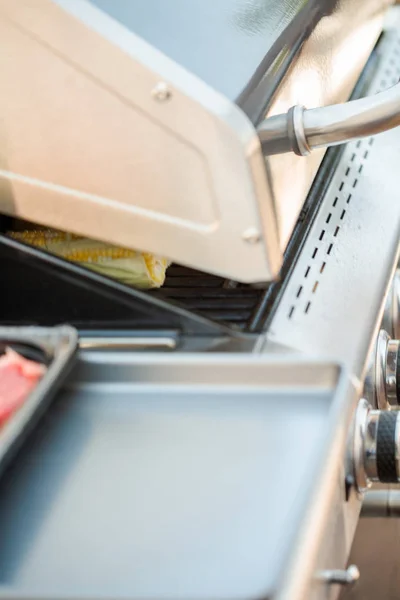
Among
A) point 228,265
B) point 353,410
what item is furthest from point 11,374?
point 353,410

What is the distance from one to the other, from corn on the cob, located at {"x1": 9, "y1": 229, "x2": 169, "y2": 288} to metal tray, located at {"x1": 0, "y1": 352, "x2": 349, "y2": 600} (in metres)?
0.17

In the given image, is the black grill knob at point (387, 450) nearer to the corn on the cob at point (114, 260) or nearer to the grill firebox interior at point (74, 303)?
the grill firebox interior at point (74, 303)

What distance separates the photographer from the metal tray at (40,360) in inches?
34.7

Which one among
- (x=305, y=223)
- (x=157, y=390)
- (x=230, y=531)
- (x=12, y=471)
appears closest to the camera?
(x=230, y=531)

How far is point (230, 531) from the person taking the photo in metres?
0.80

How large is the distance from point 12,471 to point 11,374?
115 millimetres

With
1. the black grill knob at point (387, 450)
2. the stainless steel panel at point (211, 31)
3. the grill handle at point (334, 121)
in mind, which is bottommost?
the black grill knob at point (387, 450)

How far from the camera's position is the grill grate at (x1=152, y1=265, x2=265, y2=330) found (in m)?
1.15

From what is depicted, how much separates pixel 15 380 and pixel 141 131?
0.32 metres

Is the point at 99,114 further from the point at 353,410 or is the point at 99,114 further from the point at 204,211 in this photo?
the point at 353,410

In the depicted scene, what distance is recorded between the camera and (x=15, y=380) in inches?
38.6

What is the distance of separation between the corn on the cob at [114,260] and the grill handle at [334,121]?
9.1 inches

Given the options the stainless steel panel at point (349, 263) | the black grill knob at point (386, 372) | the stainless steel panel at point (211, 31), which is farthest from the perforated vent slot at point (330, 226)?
the stainless steel panel at point (211, 31)

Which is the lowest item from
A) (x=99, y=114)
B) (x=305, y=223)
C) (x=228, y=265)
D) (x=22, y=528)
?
(x=22, y=528)
